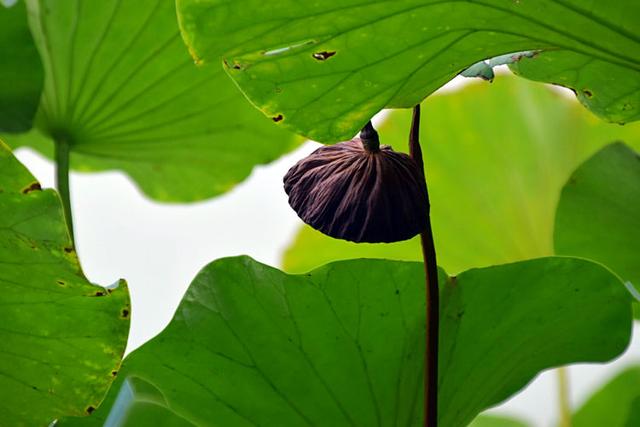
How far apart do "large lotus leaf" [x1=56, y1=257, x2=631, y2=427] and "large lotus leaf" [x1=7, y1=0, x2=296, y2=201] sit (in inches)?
9.8

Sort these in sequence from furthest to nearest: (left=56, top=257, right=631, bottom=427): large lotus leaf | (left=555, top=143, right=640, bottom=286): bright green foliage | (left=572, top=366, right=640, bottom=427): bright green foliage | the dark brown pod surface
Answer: (left=572, top=366, right=640, bottom=427): bright green foliage
(left=555, top=143, right=640, bottom=286): bright green foliage
(left=56, top=257, right=631, bottom=427): large lotus leaf
the dark brown pod surface

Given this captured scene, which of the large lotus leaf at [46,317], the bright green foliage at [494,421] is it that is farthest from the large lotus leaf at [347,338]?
the bright green foliage at [494,421]

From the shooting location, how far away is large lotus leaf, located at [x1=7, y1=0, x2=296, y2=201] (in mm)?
743

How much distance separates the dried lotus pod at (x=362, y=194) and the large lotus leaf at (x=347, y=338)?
12 centimetres

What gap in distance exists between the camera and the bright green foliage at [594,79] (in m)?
0.49

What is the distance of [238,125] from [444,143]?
0.26 meters

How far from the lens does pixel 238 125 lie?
0.91 meters

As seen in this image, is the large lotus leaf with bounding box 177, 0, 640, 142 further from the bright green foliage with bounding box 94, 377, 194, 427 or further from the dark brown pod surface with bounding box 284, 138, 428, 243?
the bright green foliage with bounding box 94, 377, 194, 427

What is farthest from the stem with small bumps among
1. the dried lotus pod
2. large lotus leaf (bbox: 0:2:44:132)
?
large lotus leaf (bbox: 0:2:44:132)

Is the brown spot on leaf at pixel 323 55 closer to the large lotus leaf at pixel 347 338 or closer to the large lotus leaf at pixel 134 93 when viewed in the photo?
the large lotus leaf at pixel 347 338

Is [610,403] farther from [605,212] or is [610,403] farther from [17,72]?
[17,72]

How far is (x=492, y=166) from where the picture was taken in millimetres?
1013

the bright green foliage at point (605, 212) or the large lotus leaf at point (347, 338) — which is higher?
the bright green foliage at point (605, 212)

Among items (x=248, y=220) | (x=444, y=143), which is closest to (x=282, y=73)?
(x=444, y=143)
